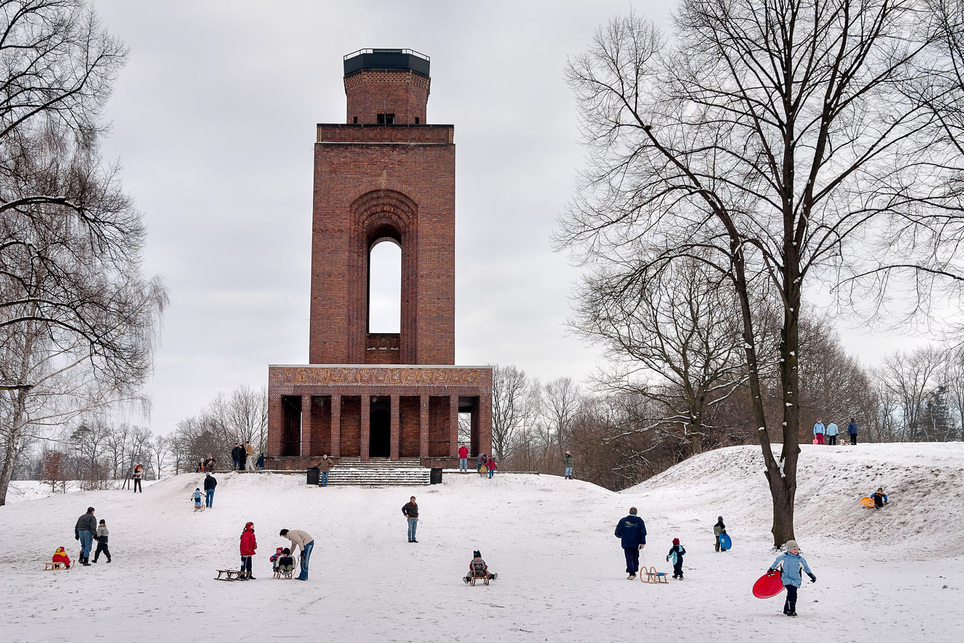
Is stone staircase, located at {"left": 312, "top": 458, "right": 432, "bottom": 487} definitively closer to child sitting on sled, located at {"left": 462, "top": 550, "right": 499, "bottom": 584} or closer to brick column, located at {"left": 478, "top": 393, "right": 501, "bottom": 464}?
brick column, located at {"left": 478, "top": 393, "right": 501, "bottom": 464}

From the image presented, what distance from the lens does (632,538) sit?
47.0ft

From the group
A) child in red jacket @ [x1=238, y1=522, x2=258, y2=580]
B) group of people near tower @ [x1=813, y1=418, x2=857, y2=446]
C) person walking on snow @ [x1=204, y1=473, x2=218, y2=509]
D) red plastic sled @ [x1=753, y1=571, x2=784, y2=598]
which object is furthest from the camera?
group of people near tower @ [x1=813, y1=418, x2=857, y2=446]

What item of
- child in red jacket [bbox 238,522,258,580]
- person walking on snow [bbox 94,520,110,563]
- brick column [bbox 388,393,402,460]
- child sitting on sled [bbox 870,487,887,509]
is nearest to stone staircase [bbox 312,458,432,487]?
brick column [bbox 388,393,402,460]

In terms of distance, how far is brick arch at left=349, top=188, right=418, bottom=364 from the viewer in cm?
4128

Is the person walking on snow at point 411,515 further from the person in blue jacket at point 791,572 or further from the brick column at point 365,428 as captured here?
the brick column at point 365,428

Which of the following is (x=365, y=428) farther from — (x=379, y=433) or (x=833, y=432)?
(x=833, y=432)

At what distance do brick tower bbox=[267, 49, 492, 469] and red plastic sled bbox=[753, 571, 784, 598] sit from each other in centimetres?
2609

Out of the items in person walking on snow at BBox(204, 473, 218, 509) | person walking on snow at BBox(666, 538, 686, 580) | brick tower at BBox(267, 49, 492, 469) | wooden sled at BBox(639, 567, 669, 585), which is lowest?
wooden sled at BBox(639, 567, 669, 585)

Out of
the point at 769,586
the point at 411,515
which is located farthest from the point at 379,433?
the point at 769,586

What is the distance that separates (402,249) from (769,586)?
111 feet

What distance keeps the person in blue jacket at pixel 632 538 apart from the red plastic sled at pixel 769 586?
11.5ft

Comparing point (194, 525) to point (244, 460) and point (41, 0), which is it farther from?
point (41, 0)

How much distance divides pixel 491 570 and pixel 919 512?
9.10m

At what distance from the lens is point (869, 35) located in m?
15.7
